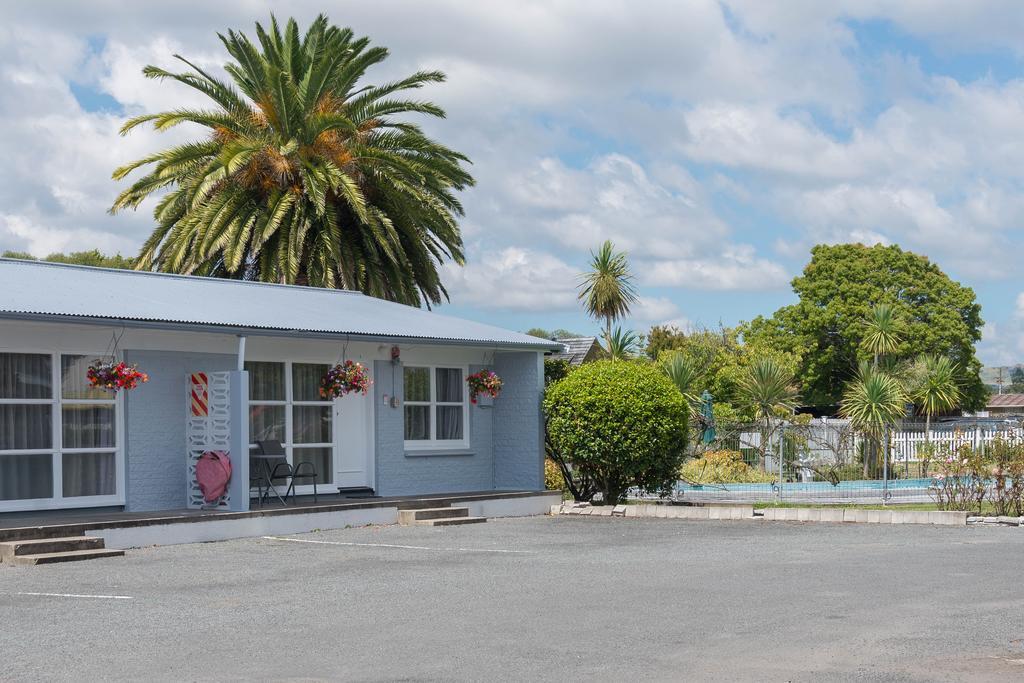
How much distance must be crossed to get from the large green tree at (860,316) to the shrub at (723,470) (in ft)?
98.4

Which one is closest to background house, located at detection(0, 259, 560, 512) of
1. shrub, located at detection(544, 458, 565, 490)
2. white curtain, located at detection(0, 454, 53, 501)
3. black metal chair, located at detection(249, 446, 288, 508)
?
white curtain, located at detection(0, 454, 53, 501)

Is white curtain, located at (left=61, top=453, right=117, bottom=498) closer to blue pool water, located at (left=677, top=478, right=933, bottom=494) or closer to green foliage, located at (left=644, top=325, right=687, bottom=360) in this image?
blue pool water, located at (left=677, top=478, right=933, bottom=494)

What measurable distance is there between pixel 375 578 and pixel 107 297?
659cm

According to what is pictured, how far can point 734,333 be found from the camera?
55.6 metres

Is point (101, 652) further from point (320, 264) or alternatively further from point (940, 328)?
point (940, 328)

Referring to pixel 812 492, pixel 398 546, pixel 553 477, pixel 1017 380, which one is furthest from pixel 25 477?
pixel 1017 380

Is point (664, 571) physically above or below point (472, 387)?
below

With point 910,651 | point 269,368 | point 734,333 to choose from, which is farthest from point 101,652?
point 734,333

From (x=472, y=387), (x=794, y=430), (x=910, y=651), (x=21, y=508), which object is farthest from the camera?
(x=794, y=430)

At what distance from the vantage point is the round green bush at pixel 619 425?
19.7 metres

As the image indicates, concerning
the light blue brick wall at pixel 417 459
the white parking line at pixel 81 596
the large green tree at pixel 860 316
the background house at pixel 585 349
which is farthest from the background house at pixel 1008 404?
the white parking line at pixel 81 596

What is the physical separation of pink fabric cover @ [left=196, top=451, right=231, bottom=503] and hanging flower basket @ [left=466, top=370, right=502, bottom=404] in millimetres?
5513

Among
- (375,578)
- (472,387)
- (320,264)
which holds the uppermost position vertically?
(320,264)

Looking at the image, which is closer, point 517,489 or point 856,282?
point 517,489
